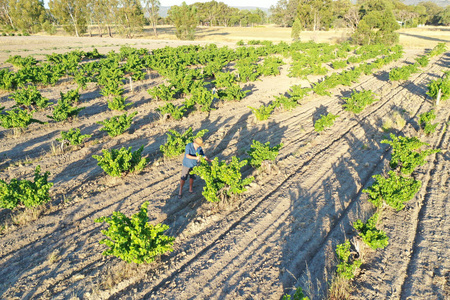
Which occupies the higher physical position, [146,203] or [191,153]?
[191,153]

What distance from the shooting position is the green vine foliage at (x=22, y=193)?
6047mm

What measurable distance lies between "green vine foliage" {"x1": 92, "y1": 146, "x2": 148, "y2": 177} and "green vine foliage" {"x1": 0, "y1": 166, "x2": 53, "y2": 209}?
4.53 ft

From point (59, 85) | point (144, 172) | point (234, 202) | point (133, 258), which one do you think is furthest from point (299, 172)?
point (59, 85)

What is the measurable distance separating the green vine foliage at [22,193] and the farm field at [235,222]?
35 centimetres

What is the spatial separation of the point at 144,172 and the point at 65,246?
3.20 meters

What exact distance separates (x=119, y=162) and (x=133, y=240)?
3.48 m

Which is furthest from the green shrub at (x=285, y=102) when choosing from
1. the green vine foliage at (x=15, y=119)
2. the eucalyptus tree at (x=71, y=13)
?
the eucalyptus tree at (x=71, y=13)

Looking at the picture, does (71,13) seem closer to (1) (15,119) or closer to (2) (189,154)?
(1) (15,119)

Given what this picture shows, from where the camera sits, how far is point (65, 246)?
5598mm

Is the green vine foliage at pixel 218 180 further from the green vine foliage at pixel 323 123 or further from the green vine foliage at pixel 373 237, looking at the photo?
the green vine foliage at pixel 323 123

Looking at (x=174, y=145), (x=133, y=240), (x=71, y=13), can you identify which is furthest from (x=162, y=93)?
(x=71, y=13)

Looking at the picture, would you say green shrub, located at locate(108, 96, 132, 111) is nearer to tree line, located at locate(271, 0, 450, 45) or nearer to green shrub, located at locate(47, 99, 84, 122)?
green shrub, located at locate(47, 99, 84, 122)

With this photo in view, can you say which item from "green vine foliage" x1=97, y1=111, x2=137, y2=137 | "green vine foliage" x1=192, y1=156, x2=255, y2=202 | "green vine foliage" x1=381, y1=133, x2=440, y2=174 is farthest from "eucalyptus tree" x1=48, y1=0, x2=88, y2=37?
"green vine foliage" x1=381, y1=133, x2=440, y2=174

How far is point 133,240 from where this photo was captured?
4750mm
